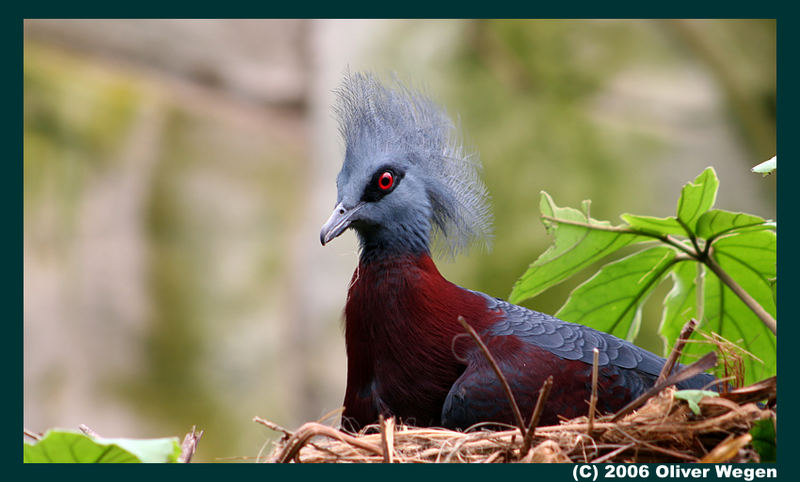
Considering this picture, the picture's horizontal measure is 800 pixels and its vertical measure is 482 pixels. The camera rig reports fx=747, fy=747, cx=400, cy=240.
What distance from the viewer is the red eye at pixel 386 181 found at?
6.40ft

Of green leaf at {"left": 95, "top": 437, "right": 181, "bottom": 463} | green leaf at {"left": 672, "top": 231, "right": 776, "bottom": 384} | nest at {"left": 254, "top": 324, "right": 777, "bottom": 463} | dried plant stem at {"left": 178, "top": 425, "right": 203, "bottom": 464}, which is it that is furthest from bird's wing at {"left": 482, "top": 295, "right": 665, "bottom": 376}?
green leaf at {"left": 95, "top": 437, "right": 181, "bottom": 463}

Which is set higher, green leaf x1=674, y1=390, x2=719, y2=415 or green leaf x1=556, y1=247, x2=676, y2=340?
green leaf x1=556, y1=247, x2=676, y2=340

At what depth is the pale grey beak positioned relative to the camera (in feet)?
5.96

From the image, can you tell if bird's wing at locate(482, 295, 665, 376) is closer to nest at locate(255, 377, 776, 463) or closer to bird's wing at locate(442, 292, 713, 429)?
bird's wing at locate(442, 292, 713, 429)

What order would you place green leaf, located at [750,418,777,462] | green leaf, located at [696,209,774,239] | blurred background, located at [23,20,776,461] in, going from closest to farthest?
green leaf, located at [750,418,777,462]
green leaf, located at [696,209,774,239]
blurred background, located at [23,20,776,461]

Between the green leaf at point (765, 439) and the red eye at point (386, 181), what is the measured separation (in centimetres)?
105

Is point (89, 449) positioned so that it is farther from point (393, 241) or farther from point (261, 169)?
point (261, 169)

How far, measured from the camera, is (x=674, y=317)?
192cm

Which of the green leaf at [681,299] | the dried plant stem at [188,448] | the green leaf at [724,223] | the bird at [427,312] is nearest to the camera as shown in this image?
the dried plant stem at [188,448]

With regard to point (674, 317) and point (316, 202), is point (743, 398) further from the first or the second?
point (316, 202)

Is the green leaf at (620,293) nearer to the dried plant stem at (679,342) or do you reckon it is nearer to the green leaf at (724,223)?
the green leaf at (724,223)

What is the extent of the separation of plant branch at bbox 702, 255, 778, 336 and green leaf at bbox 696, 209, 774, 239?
0.22ft

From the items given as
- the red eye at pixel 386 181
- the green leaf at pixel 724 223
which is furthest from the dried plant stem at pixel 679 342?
the red eye at pixel 386 181

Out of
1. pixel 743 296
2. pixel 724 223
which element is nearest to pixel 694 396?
pixel 743 296
